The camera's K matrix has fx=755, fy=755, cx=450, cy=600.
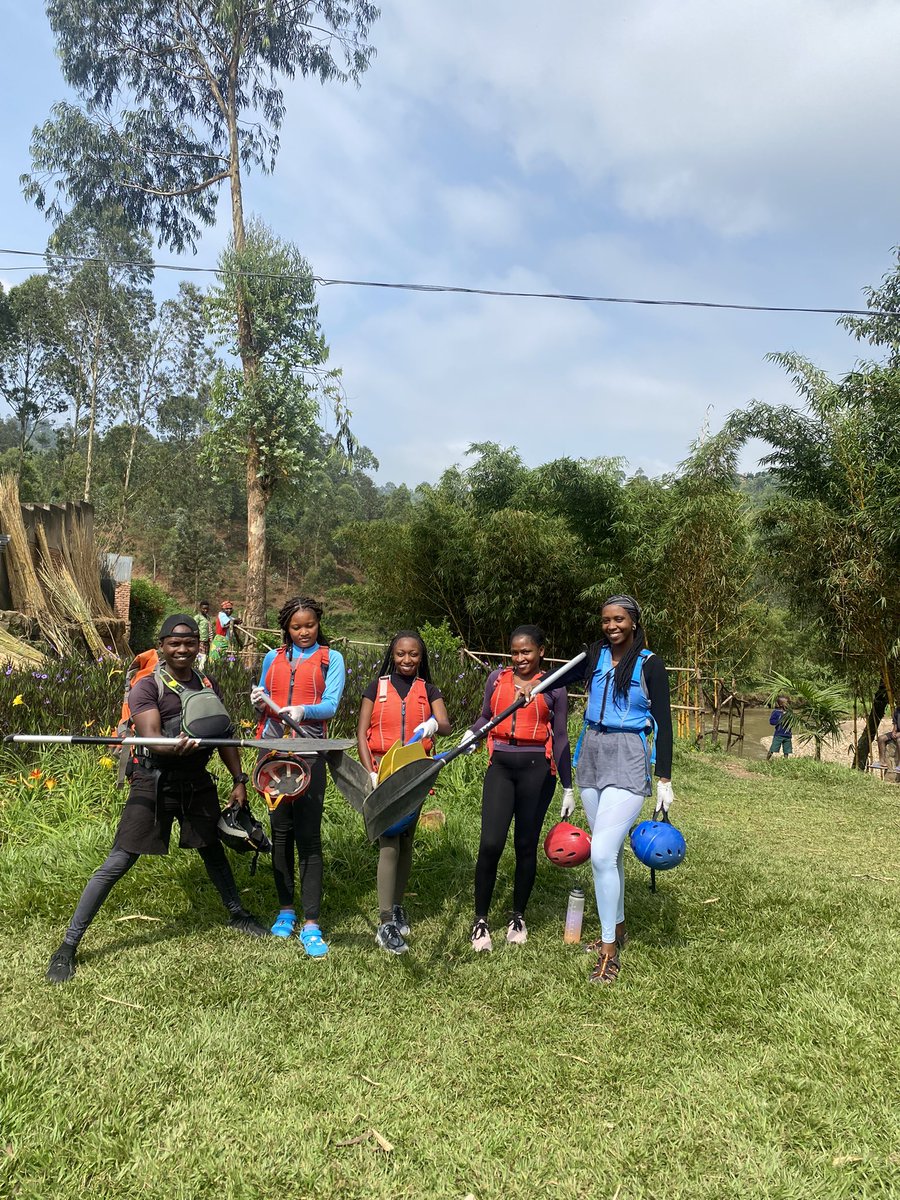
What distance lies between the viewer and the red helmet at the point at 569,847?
3.44 metres

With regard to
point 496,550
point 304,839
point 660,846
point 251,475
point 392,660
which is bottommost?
point 304,839

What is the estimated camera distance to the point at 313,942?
3.41 metres

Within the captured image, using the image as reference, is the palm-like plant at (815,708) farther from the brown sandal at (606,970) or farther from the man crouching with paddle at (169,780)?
the man crouching with paddle at (169,780)

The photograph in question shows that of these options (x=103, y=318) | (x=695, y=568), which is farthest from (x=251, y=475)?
(x=103, y=318)

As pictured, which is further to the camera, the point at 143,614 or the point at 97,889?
the point at 143,614

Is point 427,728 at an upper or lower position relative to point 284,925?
upper

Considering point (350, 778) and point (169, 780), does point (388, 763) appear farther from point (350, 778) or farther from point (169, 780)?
point (169, 780)

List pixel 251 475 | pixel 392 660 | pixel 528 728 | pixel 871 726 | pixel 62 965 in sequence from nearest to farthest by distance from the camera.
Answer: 1. pixel 62 965
2. pixel 528 728
3. pixel 392 660
4. pixel 871 726
5. pixel 251 475

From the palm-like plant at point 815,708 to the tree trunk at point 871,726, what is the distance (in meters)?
0.75

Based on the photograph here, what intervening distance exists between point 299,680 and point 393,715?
489 millimetres

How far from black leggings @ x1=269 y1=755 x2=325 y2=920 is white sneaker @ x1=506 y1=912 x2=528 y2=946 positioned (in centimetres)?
93

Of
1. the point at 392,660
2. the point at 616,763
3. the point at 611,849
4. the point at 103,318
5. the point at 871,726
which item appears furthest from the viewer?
the point at 103,318

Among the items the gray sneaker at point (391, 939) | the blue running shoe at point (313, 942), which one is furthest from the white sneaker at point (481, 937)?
the blue running shoe at point (313, 942)

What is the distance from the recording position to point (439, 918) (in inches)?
153
